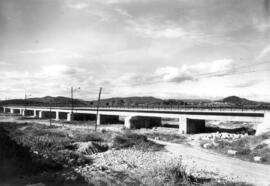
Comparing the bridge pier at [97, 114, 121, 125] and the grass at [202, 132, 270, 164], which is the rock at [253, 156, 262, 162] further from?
the bridge pier at [97, 114, 121, 125]

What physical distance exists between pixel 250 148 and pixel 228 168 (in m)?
8.65

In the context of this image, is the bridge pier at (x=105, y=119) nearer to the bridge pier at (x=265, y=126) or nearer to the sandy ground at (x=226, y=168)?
the bridge pier at (x=265, y=126)

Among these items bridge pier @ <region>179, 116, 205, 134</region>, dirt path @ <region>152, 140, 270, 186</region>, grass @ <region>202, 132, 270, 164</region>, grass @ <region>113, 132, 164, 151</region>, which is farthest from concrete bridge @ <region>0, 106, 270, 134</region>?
grass @ <region>113, 132, 164, 151</region>

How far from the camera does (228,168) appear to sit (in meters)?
19.6

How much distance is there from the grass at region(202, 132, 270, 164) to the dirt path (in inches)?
72.9

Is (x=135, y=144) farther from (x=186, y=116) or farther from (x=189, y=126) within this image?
(x=189, y=126)

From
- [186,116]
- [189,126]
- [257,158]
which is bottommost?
[257,158]

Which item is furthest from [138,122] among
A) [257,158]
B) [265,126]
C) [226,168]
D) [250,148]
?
[226,168]

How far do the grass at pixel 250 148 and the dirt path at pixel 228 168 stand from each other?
1.85 meters

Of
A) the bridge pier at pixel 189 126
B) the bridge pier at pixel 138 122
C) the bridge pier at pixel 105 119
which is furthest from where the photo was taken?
the bridge pier at pixel 105 119

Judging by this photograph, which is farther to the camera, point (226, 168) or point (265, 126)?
point (265, 126)

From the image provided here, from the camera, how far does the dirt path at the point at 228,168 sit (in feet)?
55.4

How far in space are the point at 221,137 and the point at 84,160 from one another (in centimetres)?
2573

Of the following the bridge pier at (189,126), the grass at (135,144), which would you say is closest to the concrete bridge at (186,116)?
the bridge pier at (189,126)
